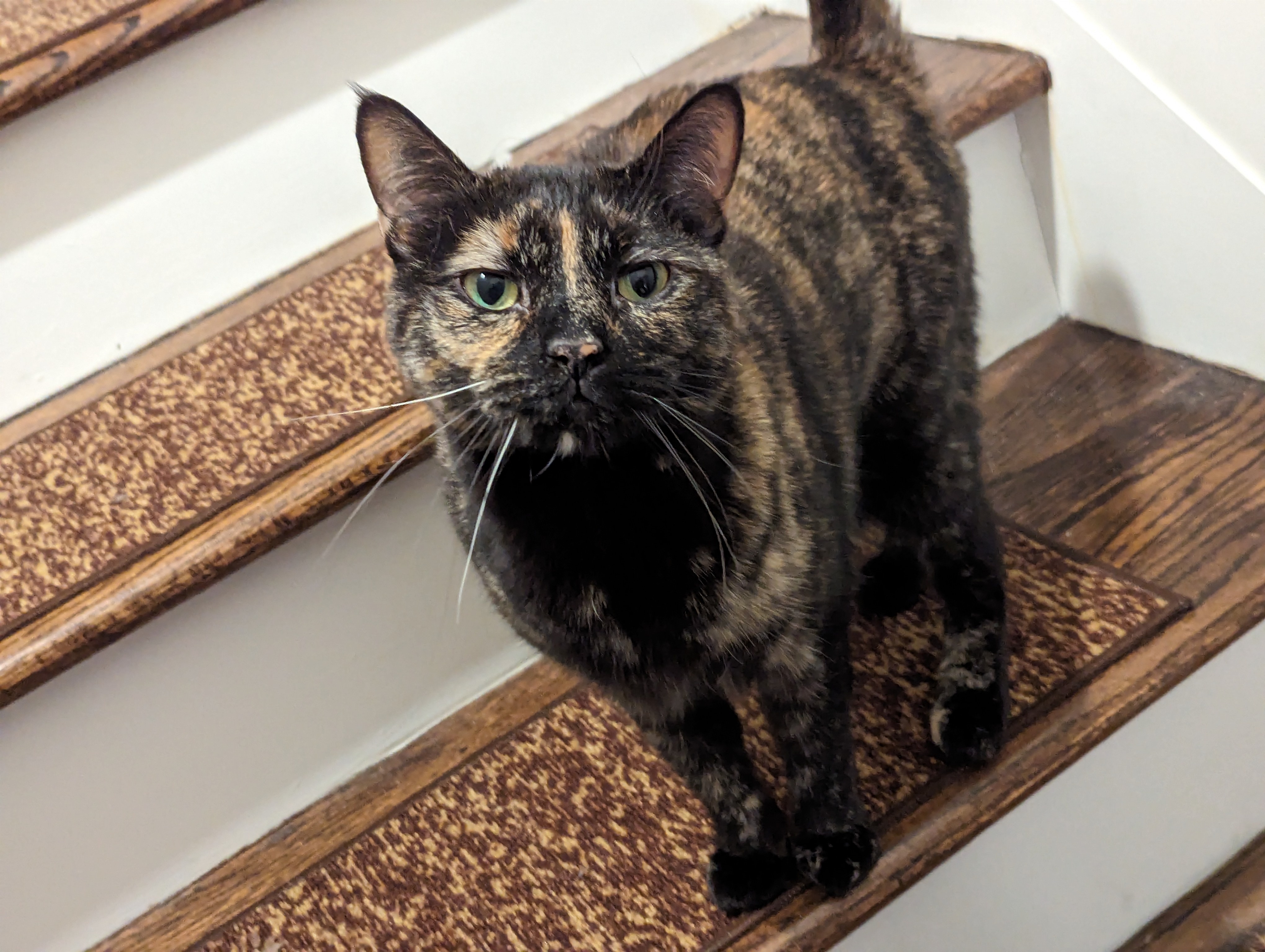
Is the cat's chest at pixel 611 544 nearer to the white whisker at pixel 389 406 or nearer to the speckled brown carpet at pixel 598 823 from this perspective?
the white whisker at pixel 389 406

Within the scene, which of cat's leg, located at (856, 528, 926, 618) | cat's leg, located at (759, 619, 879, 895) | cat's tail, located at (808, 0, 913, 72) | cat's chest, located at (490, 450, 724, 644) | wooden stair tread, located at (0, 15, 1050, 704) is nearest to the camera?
cat's chest, located at (490, 450, 724, 644)

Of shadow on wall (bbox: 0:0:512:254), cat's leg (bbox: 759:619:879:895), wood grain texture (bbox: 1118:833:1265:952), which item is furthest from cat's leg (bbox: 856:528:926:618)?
shadow on wall (bbox: 0:0:512:254)

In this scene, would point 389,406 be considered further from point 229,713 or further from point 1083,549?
point 1083,549

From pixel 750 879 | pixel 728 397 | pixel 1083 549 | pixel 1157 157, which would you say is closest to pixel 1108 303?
pixel 1157 157

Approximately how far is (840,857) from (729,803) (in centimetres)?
11

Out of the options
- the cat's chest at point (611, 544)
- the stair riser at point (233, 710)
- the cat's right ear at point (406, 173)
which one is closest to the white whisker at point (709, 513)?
the cat's chest at point (611, 544)

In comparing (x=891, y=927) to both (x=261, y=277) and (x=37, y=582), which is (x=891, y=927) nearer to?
(x=37, y=582)

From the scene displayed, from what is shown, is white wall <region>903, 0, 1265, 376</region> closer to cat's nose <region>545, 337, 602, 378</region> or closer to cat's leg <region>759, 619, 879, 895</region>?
cat's leg <region>759, 619, 879, 895</region>

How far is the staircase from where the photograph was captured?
103 centimetres

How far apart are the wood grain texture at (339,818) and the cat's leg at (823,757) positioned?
390 mm

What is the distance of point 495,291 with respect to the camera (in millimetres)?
786

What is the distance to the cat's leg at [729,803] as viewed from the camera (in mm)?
989

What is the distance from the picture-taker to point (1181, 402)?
1.32m

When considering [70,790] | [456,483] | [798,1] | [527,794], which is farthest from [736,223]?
[70,790]
